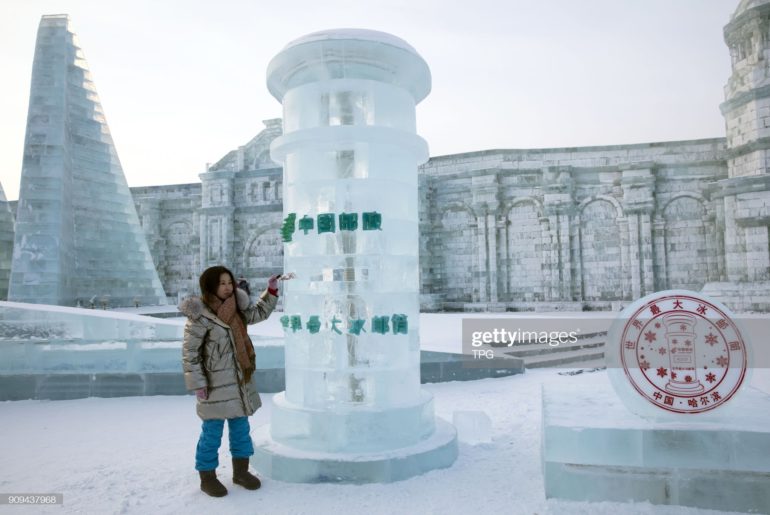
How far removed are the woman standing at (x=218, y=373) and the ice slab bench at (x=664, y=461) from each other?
6.56ft

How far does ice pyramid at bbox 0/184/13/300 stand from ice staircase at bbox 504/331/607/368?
41.6 ft

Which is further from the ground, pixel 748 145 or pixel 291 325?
pixel 748 145

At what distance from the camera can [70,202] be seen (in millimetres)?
14281

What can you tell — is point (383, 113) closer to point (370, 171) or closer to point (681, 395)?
point (370, 171)

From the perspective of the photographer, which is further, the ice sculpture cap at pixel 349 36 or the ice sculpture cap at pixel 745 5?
the ice sculpture cap at pixel 745 5

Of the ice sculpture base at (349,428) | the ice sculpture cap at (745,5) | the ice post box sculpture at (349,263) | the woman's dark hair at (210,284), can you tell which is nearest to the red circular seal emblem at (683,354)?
the ice post box sculpture at (349,263)

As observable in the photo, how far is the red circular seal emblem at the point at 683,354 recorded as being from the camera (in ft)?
10.9

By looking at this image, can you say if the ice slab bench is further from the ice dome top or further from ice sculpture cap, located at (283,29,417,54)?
ice sculpture cap, located at (283,29,417,54)

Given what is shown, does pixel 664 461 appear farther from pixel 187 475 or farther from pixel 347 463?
pixel 187 475

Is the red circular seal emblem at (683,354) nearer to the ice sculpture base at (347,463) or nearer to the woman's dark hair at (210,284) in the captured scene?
the ice sculpture base at (347,463)

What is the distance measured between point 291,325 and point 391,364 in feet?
2.68

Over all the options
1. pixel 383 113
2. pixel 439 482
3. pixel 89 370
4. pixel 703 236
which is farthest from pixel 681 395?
pixel 703 236

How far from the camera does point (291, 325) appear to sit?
4.01 m

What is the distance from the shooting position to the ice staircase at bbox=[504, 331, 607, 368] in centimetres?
858
